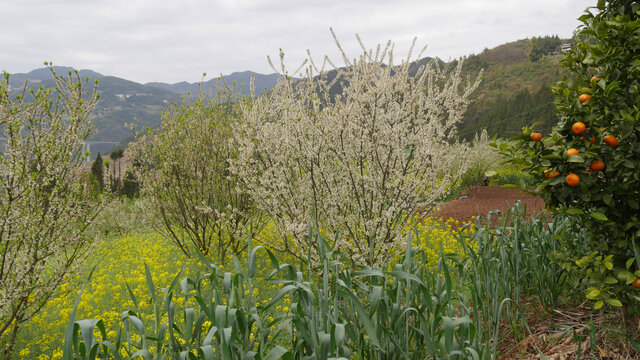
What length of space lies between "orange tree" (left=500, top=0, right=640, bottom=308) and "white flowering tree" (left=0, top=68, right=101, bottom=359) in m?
4.07

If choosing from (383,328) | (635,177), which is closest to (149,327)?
(383,328)

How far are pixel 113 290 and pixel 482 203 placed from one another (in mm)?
9785

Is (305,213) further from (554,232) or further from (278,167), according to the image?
(554,232)

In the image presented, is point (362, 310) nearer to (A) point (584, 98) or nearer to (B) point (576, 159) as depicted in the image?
(B) point (576, 159)

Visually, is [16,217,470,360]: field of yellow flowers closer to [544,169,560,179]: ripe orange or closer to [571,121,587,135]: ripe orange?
[544,169,560,179]: ripe orange

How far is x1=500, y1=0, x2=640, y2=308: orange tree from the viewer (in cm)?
248

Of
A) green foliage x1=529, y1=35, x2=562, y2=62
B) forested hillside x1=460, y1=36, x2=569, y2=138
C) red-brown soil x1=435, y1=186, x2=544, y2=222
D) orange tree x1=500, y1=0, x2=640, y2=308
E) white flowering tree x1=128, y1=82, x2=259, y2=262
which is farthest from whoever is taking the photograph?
green foliage x1=529, y1=35, x2=562, y2=62

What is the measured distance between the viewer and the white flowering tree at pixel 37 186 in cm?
366

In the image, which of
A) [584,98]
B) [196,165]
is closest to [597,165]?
[584,98]

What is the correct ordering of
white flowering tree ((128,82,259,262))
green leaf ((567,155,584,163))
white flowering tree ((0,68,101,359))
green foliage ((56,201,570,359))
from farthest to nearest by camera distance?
white flowering tree ((128,82,259,262)) < white flowering tree ((0,68,101,359)) < green leaf ((567,155,584,163)) < green foliage ((56,201,570,359))

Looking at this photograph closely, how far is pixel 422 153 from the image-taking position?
4.29 metres

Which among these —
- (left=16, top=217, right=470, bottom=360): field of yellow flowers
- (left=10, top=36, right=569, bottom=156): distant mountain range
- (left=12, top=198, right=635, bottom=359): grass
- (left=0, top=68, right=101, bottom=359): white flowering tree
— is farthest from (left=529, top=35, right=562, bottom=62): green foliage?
(left=0, top=68, right=101, bottom=359): white flowering tree

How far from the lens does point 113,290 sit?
5531mm

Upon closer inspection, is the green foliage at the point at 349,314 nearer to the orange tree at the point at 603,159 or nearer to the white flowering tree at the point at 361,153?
the orange tree at the point at 603,159
